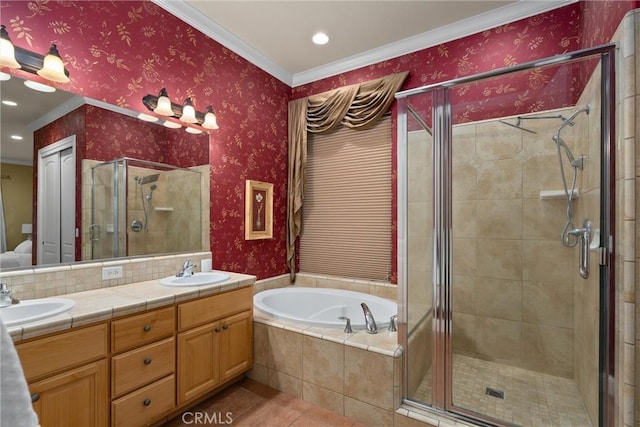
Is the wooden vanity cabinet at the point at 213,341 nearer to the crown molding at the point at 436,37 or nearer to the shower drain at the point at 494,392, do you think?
the shower drain at the point at 494,392

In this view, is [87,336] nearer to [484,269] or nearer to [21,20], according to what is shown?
[21,20]

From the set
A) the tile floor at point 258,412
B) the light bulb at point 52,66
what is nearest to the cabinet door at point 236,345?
the tile floor at point 258,412

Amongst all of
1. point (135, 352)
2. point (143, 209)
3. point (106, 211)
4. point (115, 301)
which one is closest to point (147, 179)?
point (143, 209)

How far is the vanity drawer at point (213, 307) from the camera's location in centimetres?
182

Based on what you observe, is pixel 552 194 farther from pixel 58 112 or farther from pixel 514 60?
pixel 58 112

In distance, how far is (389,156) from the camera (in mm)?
2957

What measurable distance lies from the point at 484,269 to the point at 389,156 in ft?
4.24

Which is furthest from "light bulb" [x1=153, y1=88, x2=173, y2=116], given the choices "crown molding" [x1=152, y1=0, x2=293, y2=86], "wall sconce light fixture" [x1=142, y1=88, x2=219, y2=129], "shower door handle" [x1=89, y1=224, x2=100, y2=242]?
"shower door handle" [x1=89, y1=224, x2=100, y2=242]

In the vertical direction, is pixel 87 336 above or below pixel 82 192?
below

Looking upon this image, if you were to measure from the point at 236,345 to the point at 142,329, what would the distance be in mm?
721

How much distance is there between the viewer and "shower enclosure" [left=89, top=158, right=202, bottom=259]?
196 centimetres

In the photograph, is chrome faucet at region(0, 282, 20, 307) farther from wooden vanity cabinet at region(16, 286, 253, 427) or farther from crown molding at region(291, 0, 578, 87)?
crown molding at region(291, 0, 578, 87)

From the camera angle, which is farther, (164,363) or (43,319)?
(164,363)

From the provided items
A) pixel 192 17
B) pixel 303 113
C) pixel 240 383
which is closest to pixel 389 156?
pixel 303 113
